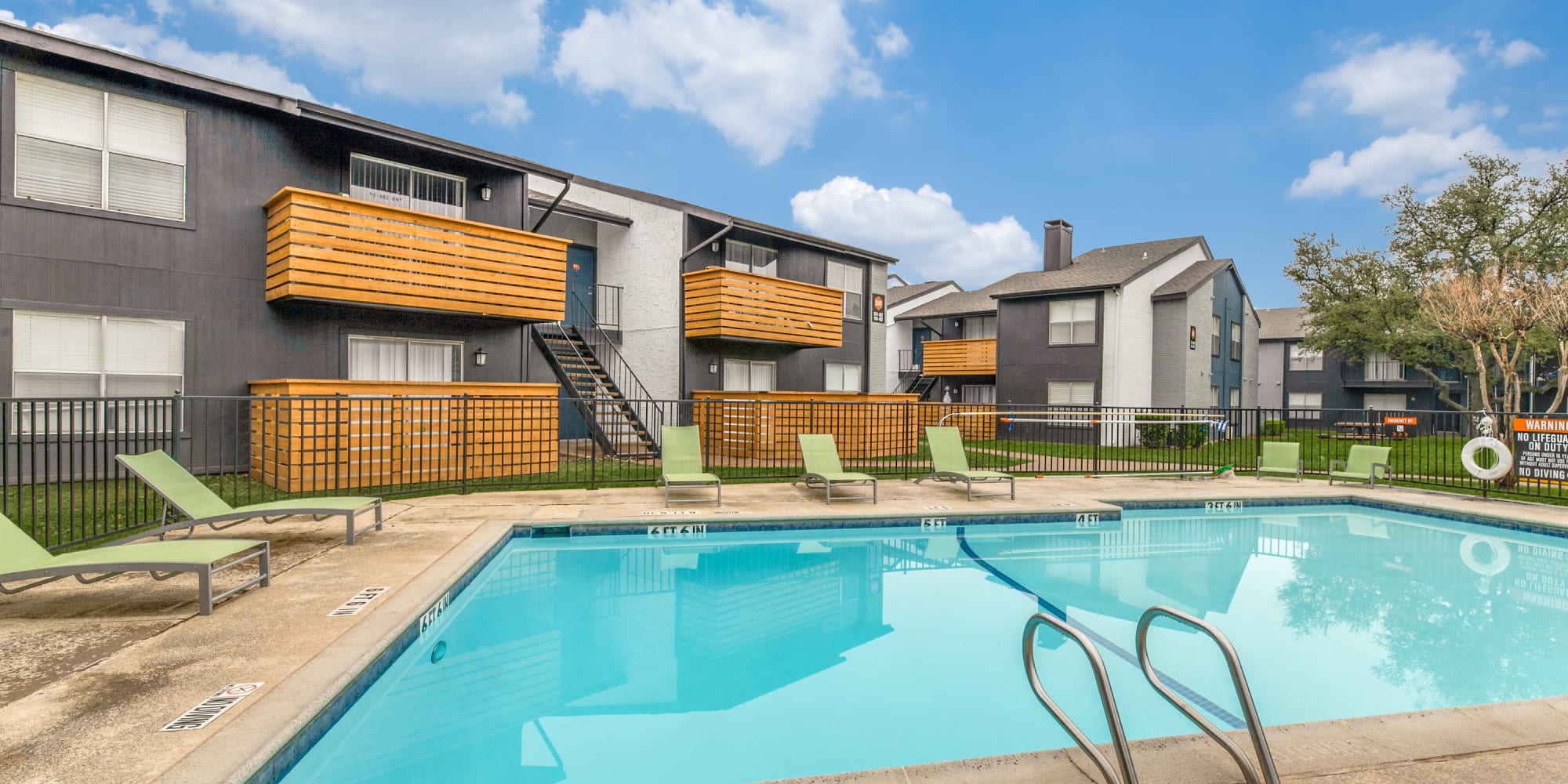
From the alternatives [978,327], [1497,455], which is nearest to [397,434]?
[1497,455]

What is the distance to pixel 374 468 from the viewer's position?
438 inches

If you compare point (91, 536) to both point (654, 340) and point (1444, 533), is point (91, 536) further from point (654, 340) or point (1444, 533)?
point (1444, 533)

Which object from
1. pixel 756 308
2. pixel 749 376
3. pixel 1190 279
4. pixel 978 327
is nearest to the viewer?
pixel 756 308

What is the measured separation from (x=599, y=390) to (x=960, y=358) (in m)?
18.1

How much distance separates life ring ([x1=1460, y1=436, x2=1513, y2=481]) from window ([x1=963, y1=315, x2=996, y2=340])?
1839 cm

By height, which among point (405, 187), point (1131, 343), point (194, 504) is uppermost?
point (405, 187)

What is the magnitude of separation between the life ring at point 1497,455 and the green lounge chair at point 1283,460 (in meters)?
2.37

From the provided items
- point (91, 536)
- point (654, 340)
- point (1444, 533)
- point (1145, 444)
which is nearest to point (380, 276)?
point (91, 536)

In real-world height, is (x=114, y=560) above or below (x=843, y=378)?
below

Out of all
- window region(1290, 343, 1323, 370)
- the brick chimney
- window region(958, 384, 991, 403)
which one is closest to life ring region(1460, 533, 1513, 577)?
the brick chimney

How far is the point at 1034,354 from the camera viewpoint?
26.2 meters

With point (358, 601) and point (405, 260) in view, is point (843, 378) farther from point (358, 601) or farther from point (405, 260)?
point (358, 601)

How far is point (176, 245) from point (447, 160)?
4.61 meters

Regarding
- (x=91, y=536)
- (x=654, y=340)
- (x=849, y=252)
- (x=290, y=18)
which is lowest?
(x=91, y=536)
